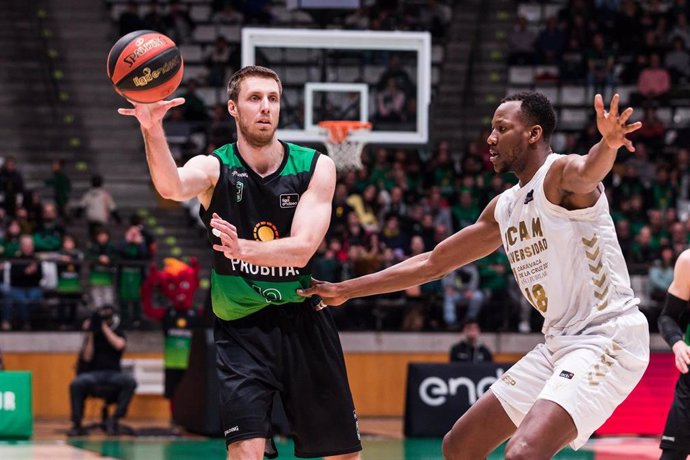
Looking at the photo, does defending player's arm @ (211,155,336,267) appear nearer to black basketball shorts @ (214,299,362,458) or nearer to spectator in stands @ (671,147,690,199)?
black basketball shorts @ (214,299,362,458)

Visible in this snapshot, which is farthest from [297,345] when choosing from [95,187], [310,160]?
[95,187]

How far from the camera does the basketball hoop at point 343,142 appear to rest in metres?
14.0

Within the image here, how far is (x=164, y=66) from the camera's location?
20.1 ft

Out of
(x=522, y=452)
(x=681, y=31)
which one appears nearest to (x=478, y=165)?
(x=681, y=31)

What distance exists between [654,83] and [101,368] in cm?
1188

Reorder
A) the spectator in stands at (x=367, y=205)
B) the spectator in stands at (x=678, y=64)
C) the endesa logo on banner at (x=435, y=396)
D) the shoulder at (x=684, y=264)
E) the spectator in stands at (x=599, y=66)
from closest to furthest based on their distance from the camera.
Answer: the shoulder at (x=684, y=264) → the endesa logo on banner at (x=435, y=396) → the spectator in stands at (x=367, y=205) → the spectator in stands at (x=599, y=66) → the spectator in stands at (x=678, y=64)

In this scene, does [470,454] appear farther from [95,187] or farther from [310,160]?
[95,187]

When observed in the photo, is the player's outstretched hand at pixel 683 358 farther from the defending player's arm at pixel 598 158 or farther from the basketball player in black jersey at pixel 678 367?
the defending player's arm at pixel 598 158

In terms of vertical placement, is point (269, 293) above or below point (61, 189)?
below

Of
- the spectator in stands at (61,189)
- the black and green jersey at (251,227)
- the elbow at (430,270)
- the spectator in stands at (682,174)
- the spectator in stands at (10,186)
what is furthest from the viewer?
the spectator in stands at (682,174)

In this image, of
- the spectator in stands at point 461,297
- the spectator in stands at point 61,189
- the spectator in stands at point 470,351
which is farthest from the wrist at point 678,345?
the spectator in stands at point 61,189

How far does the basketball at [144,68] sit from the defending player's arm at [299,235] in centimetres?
72

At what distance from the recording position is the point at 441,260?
6.73 meters

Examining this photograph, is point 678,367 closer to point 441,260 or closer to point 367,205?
point 441,260
